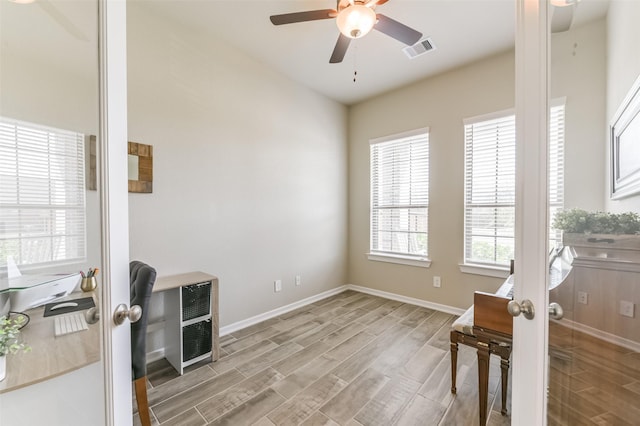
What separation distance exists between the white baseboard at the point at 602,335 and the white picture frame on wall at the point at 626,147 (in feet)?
1.49

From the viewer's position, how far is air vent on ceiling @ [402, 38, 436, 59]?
2.56 metres

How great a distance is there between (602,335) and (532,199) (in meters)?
0.51

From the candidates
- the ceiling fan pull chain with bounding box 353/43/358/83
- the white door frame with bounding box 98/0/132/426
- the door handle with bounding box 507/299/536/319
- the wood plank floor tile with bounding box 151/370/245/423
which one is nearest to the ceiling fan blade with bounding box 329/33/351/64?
the ceiling fan pull chain with bounding box 353/43/358/83

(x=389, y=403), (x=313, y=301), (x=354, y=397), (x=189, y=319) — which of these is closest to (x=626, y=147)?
(x=389, y=403)

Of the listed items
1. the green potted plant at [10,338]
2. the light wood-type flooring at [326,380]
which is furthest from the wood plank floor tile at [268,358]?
the green potted plant at [10,338]

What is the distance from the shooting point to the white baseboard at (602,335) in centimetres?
77

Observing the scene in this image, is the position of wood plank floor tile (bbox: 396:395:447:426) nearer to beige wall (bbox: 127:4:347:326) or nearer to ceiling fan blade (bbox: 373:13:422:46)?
beige wall (bbox: 127:4:347:326)

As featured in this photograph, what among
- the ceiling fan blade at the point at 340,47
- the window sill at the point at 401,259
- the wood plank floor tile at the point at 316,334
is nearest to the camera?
the ceiling fan blade at the point at 340,47

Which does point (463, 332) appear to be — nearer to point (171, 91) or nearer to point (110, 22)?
point (110, 22)

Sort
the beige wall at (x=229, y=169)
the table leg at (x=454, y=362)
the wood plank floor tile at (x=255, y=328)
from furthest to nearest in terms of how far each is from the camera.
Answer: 1. the wood plank floor tile at (x=255, y=328)
2. the beige wall at (x=229, y=169)
3. the table leg at (x=454, y=362)

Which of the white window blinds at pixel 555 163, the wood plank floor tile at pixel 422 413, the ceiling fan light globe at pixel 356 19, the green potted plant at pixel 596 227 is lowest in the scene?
the wood plank floor tile at pixel 422 413

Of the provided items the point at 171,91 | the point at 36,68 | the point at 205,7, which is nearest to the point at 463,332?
the point at 36,68

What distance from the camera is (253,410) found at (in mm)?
1627

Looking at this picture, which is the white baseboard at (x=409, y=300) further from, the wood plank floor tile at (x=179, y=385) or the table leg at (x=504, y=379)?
the wood plank floor tile at (x=179, y=385)
